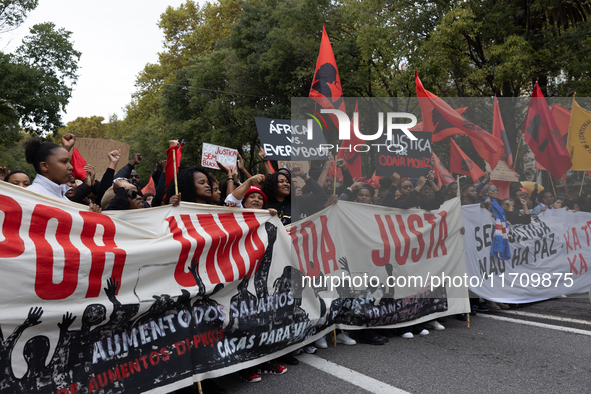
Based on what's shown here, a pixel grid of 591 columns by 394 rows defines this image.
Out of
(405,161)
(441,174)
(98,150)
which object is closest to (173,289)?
(405,161)

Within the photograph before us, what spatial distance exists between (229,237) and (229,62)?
70.3ft

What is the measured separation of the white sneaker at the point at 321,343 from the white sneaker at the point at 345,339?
227mm

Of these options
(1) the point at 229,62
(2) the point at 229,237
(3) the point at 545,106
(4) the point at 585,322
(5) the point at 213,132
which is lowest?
(4) the point at 585,322

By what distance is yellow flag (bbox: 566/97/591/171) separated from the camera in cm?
794

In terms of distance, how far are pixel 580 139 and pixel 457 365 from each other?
564 centimetres

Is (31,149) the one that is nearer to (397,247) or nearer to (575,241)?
(397,247)

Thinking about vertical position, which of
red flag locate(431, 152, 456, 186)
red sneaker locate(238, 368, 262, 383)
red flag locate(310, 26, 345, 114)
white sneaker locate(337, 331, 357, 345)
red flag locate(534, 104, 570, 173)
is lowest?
white sneaker locate(337, 331, 357, 345)

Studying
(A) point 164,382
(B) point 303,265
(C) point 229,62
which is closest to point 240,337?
(A) point 164,382

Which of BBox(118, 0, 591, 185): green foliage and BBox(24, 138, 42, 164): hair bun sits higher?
BBox(118, 0, 591, 185): green foliage

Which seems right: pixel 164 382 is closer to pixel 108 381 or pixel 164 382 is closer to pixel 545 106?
pixel 108 381

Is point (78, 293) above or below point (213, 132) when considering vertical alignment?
below

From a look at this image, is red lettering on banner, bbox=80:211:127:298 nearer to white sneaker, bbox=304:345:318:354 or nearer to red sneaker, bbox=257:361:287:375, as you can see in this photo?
red sneaker, bbox=257:361:287:375

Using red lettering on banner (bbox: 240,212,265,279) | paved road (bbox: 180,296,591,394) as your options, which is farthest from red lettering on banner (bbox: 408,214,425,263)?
red lettering on banner (bbox: 240,212,265,279)

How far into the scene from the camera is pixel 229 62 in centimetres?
2405
